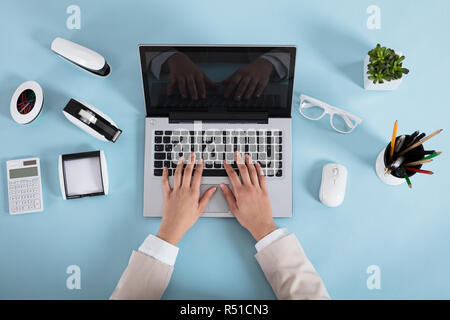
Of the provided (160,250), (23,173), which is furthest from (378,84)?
(23,173)

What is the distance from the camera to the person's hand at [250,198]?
96cm

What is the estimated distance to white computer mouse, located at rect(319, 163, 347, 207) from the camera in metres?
0.97

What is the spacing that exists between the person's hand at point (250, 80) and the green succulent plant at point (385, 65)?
0.31m

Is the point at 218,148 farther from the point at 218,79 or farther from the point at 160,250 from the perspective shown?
the point at 160,250

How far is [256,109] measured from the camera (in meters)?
0.99

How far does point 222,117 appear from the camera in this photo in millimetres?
1000

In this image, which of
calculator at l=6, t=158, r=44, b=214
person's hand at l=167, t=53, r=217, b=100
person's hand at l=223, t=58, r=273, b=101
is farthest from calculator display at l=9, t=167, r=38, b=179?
person's hand at l=223, t=58, r=273, b=101

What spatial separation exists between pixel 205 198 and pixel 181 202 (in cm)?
7

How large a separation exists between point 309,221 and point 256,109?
0.35 metres

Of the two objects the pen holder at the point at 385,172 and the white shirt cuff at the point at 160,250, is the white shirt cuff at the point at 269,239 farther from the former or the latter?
the pen holder at the point at 385,172

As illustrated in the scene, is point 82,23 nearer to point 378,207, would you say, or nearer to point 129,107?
point 129,107

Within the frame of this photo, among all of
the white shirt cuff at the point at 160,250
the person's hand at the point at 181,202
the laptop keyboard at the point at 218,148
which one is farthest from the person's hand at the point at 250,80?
the white shirt cuff at the point at 160,250

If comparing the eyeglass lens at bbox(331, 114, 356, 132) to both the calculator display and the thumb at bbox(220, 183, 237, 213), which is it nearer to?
the thumb at bbox(220, 183, 237, 213)

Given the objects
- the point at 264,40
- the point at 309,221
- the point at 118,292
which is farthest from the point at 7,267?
the point at 264,40
